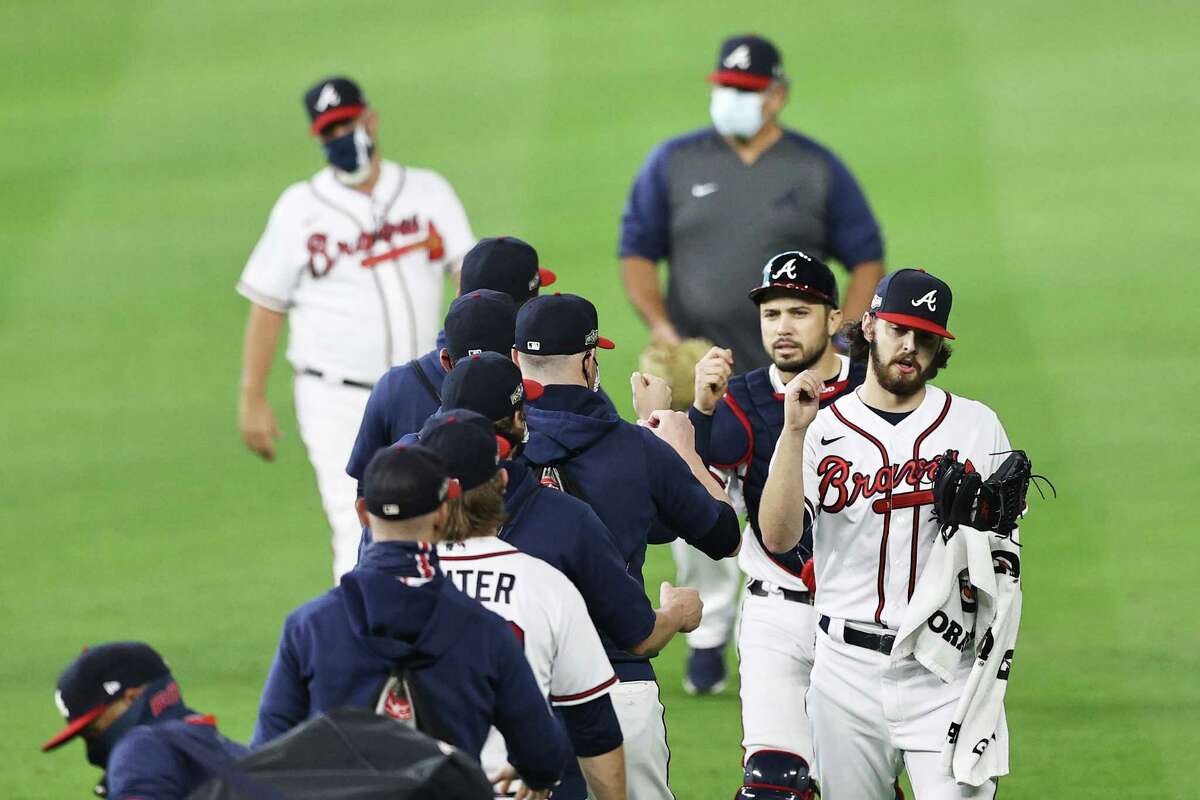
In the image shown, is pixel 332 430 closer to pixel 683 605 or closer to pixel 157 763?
pixel 683 605

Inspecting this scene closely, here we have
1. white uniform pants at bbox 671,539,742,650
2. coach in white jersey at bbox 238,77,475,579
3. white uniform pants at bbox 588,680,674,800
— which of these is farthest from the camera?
coach in white jersey at bbox 238,77,475,579

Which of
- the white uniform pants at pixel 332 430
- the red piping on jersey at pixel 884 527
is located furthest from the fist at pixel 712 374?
the white uniform pants at pixel 332 430

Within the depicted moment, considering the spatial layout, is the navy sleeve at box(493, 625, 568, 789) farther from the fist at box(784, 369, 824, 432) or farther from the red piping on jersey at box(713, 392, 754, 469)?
the red piping on jersey at box(713, 392, 754, 469)

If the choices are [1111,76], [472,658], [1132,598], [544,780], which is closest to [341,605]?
[472,658]

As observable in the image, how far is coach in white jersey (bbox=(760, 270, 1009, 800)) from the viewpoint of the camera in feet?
18.0

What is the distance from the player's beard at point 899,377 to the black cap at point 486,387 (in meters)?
1.17

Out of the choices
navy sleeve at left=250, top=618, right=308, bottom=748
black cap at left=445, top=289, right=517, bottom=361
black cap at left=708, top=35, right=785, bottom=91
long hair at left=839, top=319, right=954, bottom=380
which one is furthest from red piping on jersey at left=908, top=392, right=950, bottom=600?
black cap at left=708, top=35, right=785, bottom=91

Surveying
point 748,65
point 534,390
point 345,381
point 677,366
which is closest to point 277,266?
point 345,381

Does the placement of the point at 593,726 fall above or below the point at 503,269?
below

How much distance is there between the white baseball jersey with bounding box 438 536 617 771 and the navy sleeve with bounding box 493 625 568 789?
0.69 ft

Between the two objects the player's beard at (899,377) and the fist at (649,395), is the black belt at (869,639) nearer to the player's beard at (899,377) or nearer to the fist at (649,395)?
the player's beard at (899,377)

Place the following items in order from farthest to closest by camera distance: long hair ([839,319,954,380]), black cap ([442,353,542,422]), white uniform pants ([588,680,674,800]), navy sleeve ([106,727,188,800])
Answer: long hair ([839,319,954,380]) → white uniform pants ([588,680,674,800]) → black cap ([442,353,542,422]) → navy sleeve ([106,727,188,800])

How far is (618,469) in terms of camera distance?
5289mm

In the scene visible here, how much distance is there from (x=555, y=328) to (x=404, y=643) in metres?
1.40
